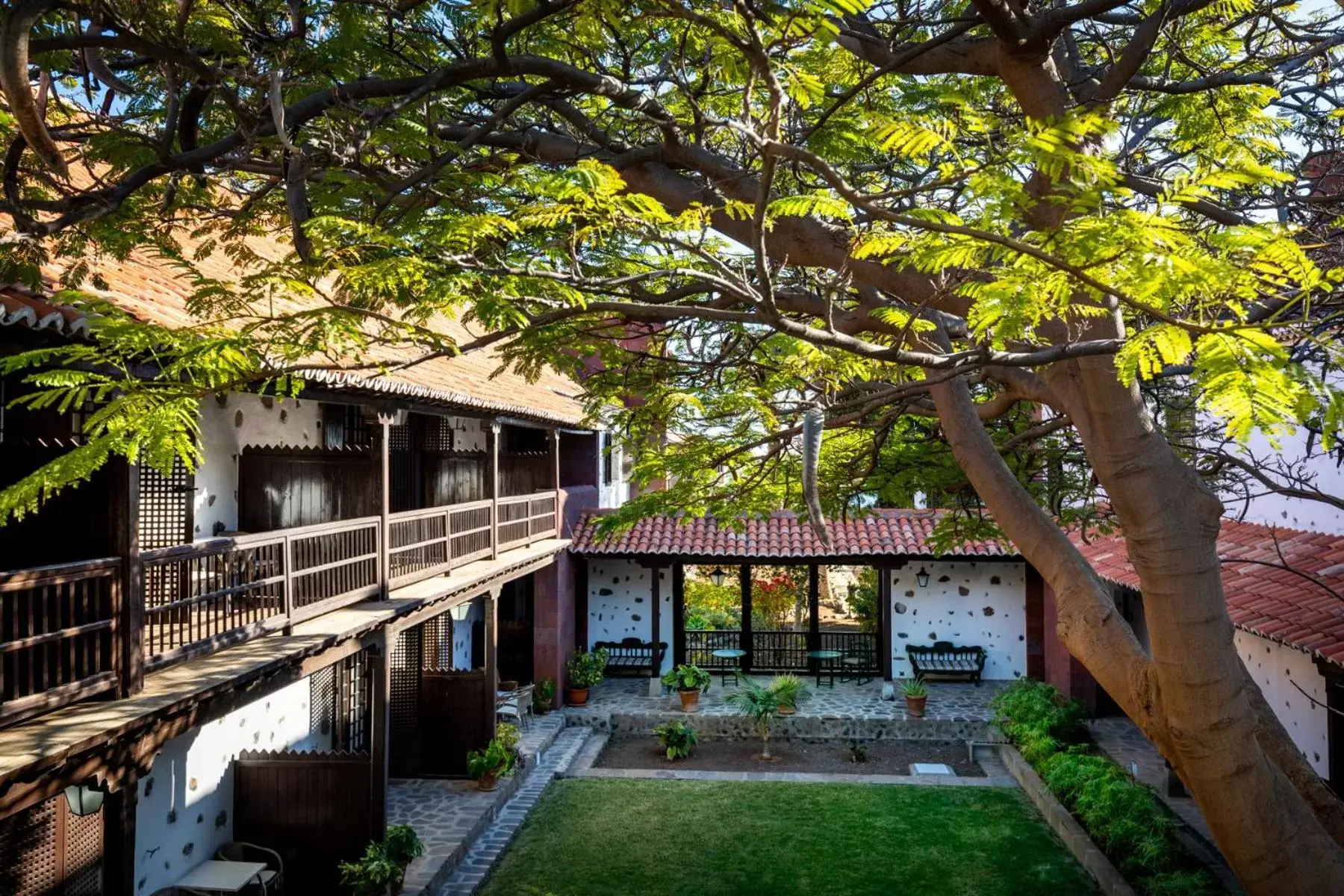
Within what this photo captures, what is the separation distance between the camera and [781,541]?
18938mm

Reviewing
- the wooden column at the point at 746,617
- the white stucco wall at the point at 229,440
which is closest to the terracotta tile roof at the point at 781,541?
the wooden column at the point at 746,617

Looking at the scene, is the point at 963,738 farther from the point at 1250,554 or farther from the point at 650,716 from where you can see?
the point at 1250,554

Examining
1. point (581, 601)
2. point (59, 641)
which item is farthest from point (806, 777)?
point (59, 641)

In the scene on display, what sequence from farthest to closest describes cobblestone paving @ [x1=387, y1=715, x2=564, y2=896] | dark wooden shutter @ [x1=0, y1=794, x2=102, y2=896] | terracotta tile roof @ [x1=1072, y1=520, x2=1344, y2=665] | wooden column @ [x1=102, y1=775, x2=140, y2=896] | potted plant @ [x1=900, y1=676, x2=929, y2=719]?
potted plant @ [x1=900, y1=676, x2=929, y2=719], cobblestone paving @ [x1=387, y1=715, x2=564, y2=896], terracotta tile roof @ [x1=1072, y1=520, x2=1344, y2=665], dark wooden shutter @ [x1=0, y1=794, x2=102, y2=896], wooden column @ [x1=102, y1=775, x2=140, y2=896]

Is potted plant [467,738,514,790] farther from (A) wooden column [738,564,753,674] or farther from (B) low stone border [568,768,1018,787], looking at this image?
(A) wooden column [738,564,753,674]

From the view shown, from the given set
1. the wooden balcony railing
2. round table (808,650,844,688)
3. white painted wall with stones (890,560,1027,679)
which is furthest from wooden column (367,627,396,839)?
white painted wall with stones (890,560,1027,679)

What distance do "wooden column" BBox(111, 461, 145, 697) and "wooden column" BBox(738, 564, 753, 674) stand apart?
14.2 metres

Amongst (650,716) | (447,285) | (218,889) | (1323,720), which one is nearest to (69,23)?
(447,285)

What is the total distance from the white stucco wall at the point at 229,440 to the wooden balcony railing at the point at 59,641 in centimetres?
298

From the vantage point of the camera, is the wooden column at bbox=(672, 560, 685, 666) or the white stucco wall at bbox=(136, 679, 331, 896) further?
the wooden column at bbox=(672, 560, 685, 666)

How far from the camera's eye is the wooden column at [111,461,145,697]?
20.0 ft

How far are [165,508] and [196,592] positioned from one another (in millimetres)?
925

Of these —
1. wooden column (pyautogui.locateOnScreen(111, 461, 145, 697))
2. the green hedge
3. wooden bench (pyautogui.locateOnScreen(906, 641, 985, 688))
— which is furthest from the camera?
wooden bench (pyautogui.locateOnScreen(906, 641, 985, 688))

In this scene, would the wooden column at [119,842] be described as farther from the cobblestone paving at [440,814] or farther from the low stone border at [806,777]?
the low stone border at [806,777]
